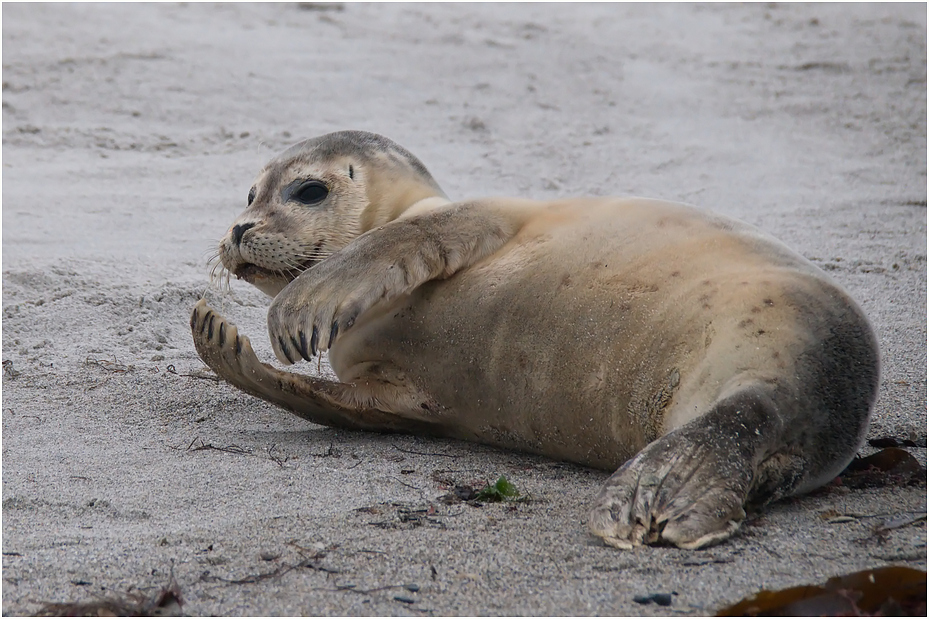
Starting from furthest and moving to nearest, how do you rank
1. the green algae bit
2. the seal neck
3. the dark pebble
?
the seal neck → the green algae bit → the dark pebble

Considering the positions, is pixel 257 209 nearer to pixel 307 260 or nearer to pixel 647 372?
pixel 307 260

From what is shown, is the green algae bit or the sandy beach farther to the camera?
the green algae bit

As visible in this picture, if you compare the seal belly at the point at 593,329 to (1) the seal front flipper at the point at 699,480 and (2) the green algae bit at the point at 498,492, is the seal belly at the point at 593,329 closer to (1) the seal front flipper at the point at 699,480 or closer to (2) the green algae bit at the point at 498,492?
(1) the seal front flipper at the point at 699,480

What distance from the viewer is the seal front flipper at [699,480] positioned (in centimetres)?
217

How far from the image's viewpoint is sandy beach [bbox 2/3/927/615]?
6.89 feet

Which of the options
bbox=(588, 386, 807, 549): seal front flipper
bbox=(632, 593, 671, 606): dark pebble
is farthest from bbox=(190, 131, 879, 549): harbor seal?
bbox=(632, 593, 671, 606): dark pebble

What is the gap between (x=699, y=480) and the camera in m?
2.21

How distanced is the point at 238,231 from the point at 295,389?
1.82 feet

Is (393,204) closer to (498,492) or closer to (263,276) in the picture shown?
(263,276)

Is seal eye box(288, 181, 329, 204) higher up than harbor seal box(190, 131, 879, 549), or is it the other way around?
seal eye box(288, 181, 329, 204)

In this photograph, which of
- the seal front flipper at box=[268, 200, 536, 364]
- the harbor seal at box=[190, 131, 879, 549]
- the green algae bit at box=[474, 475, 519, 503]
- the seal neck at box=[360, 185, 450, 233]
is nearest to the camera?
the harbor seal at box=[190, 131, 879, 549]

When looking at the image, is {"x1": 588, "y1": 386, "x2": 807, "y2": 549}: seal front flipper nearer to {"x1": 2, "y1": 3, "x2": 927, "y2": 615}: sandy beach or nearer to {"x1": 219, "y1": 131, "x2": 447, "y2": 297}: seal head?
{"x1": 2, "y1": 3, "x2": 927, "y2": 615}: sandy beach

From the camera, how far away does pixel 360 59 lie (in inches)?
321

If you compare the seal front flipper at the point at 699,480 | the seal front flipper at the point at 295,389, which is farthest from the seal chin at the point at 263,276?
the seal front flipper at the point at 699,480
